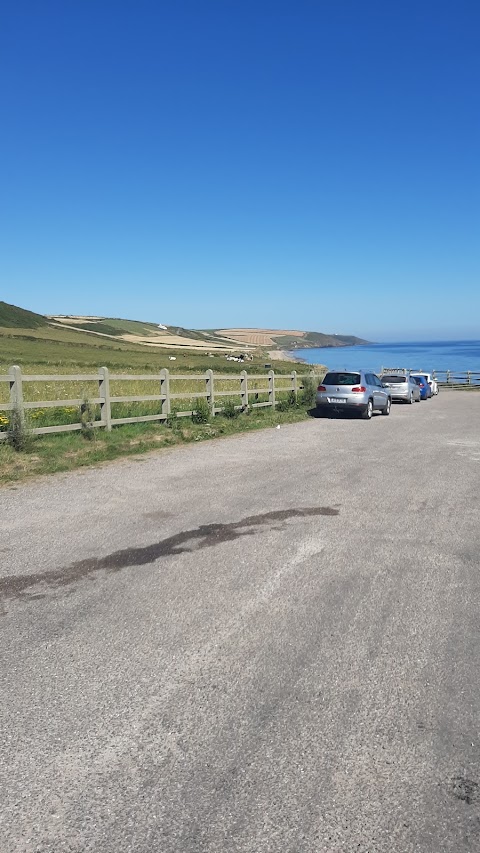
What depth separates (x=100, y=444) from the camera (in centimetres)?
1210

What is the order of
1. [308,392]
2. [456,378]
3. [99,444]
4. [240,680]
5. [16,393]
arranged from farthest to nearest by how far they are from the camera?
[456,378], [308,392], [99,444], [16,393], [240,680]

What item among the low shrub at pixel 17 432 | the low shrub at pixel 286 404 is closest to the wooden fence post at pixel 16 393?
the low shrub at pixel 17 432

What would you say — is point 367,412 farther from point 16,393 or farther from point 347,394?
point 16,393

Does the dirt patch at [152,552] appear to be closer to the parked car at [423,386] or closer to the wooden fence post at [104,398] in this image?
the wooden fence post at [104,398]

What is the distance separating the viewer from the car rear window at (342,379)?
21234mm

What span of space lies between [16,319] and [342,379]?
14883 centimetres

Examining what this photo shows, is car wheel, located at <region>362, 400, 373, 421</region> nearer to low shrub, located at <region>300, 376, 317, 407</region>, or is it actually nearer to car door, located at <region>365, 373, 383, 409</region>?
car door, located at <region>365, 373, 383, 409</region>

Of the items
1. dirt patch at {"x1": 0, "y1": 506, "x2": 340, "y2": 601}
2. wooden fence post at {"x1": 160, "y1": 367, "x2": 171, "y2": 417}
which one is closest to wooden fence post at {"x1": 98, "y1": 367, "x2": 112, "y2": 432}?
wooden fence post at {"x1": 160, "y1": 367, "x2": 171, "y2": 417}

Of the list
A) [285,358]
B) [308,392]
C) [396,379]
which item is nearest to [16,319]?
[285,358]

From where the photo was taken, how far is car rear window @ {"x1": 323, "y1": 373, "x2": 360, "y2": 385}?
69.7 ft

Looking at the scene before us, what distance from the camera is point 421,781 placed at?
8.84 ft

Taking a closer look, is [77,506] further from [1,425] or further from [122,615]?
[1,425]

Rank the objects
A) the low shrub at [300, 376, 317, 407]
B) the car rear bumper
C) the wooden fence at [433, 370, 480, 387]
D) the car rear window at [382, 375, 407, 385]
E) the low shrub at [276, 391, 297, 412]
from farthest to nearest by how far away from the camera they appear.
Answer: the wooden fence at [433, 370, 480, 387]
the car rear window at [382, 375, 407, 385]
the low shrub at [300, 376, 317, 407]
the low shrub at [276, 391, 297, 412]
the car rear bumper

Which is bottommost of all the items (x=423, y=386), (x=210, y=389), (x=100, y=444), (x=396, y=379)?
(x=100, y=444)
